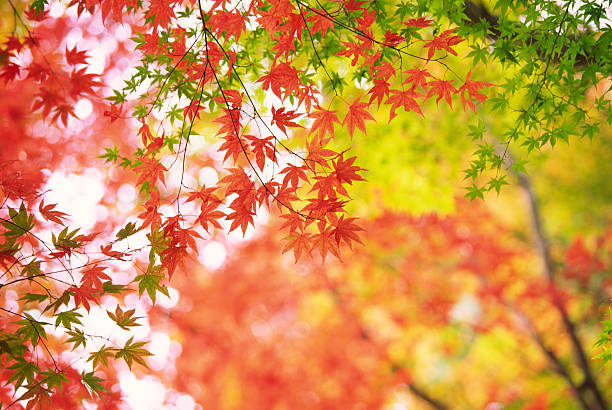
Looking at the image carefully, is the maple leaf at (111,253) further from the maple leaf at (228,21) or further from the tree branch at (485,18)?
the tree branch at (485,18)

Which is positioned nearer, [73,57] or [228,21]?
[228,21]

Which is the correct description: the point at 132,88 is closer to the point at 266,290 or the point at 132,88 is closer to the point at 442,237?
the point at 266,290

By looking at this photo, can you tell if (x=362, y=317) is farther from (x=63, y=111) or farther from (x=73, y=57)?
(x=73, y=57)

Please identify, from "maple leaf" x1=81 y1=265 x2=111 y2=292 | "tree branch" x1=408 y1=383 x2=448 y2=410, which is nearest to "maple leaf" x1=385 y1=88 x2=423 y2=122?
"maple leaf" x1=81 y1=265 x2=111 y2=292

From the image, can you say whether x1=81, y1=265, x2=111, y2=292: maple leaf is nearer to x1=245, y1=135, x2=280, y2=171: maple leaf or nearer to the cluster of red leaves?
x1=245, y1=135, x2=280, y2=171: maple leaf

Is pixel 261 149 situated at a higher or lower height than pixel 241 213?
higher

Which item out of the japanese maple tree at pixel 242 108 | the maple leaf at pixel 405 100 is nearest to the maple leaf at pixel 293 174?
the japanese maple tree at pixel 242 108

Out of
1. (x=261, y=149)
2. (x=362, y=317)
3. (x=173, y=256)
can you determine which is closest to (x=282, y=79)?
(x=261, y=149)

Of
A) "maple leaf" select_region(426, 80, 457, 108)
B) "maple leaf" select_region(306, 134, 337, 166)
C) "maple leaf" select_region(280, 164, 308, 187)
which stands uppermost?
"maple leaf" select_region(426, 80, 457, 108)

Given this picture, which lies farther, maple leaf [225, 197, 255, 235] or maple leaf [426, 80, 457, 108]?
maple leaf [426, 80, 457, 108]

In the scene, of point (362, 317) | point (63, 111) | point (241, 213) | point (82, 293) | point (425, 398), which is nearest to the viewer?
point (241, 213)

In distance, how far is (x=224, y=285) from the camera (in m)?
6.32

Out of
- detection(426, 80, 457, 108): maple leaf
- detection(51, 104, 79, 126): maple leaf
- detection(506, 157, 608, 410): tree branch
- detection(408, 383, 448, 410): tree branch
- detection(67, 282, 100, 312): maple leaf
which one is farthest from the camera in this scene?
detection(408, 383, 448, 410): tree branch

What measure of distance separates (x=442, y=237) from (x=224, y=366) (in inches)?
146
